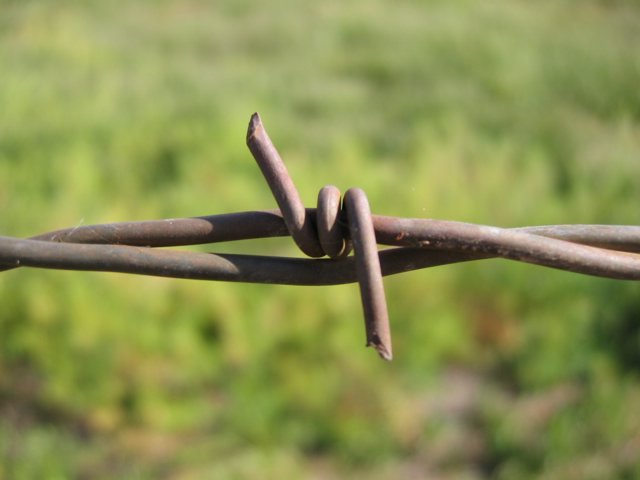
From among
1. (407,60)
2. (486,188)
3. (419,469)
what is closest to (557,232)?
(419,469)

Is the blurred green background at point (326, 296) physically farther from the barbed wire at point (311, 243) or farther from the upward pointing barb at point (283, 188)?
the upward pointing barb at point (283, 188)

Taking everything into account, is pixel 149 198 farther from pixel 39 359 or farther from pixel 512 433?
pixel 512 433

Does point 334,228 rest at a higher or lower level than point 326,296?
lower

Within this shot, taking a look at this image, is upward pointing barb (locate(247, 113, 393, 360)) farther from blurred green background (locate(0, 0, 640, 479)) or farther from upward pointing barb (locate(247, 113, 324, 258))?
blurred green background (locate(0, 0, 640, 479))

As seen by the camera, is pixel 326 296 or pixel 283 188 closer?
pixel 283 188

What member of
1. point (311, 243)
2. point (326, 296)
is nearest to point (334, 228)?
point (311, 243)

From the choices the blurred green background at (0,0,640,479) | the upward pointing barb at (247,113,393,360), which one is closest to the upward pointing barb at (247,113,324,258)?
the upward pointing barb at (247,113,393,360)

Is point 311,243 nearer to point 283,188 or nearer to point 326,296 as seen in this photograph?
point 283,188
